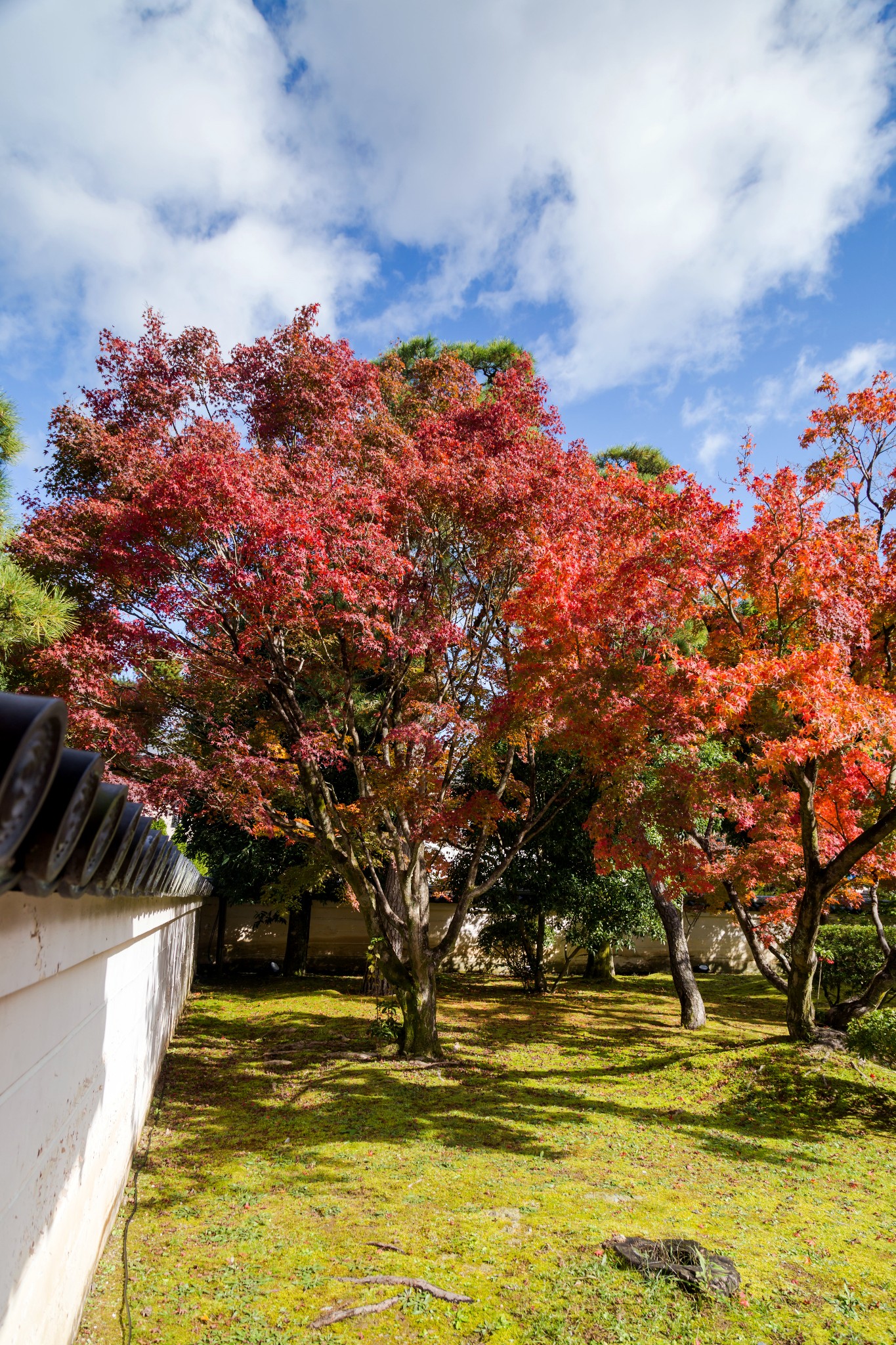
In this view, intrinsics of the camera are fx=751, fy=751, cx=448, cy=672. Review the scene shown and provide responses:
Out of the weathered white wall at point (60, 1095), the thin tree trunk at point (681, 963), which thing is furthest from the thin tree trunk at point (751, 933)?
the weathered white wall at point (60, 1095)

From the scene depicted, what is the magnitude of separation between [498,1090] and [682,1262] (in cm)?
468

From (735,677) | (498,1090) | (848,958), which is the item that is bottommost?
(498,1090)

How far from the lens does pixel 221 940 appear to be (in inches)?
687

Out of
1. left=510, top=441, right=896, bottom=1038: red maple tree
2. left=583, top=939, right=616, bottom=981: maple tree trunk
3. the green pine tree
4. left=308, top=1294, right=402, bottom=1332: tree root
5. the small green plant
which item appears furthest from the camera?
left=583, top=939, right=616, bottom=981: maple tree trunk

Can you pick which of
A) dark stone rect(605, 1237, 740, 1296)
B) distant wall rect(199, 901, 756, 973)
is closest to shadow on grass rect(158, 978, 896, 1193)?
dark stone rect(605, 1237, 740, 1296)

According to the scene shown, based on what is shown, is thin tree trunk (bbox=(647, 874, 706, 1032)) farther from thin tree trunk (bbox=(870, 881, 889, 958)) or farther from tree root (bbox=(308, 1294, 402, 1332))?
tree root (bbox=(308, 1294, 402, 1332))

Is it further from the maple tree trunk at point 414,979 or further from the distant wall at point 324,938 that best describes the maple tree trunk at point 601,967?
the maple tree trunk at point 414,979

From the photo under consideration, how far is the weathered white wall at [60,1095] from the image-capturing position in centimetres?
223

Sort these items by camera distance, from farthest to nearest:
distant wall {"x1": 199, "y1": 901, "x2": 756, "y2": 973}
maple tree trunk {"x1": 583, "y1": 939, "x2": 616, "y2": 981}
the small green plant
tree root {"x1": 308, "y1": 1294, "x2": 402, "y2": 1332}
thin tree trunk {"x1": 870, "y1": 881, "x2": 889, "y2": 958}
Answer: distant wall {"x1": 199, "y1": 901, "x2": 756, "y2": 973}, maple tree trunk {"x1": 583, "y1": 939, "x2": 616, "y2": 981}, the small green plant, thin tree trunk {"x1": 870, "y1": 881, "x2": 889, "y2": 958}, tree root {"x1": 308, "y1": 1294, "x2": 402, "y2": 1332}

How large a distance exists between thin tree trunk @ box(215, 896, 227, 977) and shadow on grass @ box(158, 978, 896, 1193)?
4.61m

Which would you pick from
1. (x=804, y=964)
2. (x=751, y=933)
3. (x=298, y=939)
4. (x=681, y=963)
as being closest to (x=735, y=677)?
(x=804, y=964)

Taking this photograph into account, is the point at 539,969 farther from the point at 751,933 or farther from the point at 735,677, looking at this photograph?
the point at 735,677

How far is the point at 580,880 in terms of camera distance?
14742 mm

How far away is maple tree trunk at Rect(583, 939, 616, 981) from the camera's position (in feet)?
58.3
